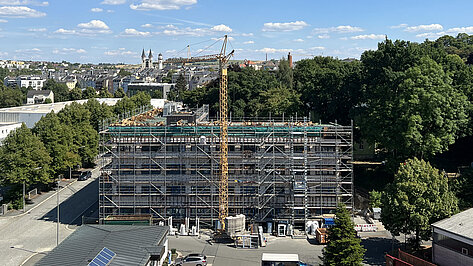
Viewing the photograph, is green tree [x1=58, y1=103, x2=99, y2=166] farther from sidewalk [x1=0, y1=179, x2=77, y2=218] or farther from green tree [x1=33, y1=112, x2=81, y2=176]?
sidewalk [x1=0, y1=179, x2=77, y2=218]

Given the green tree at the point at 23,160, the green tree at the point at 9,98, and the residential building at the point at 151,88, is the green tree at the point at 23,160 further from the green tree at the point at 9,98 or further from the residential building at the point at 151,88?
the residential building at the point at 151,88

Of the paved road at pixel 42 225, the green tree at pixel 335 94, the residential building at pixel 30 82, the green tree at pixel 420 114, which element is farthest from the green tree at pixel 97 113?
the residential building at pixel 30 82

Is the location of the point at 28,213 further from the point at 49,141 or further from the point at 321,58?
the point at 321,58

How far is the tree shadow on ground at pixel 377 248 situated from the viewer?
103 ft

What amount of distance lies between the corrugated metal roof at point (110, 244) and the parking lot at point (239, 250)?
436 centimetres

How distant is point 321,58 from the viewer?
279 feet

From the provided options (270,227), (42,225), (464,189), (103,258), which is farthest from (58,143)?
(464,189)

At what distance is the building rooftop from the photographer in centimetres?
2692

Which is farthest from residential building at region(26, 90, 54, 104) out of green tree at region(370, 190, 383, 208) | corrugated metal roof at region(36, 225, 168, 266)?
corrugated metal roof at region(36, 225, 168, 266)

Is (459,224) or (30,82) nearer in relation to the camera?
(459,224)

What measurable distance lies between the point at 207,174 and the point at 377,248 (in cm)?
1349

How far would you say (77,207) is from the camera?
1761 inches

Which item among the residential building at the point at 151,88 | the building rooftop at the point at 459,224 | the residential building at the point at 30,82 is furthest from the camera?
the residential building at the point at 30,82

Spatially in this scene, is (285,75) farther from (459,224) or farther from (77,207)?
(459,224)
